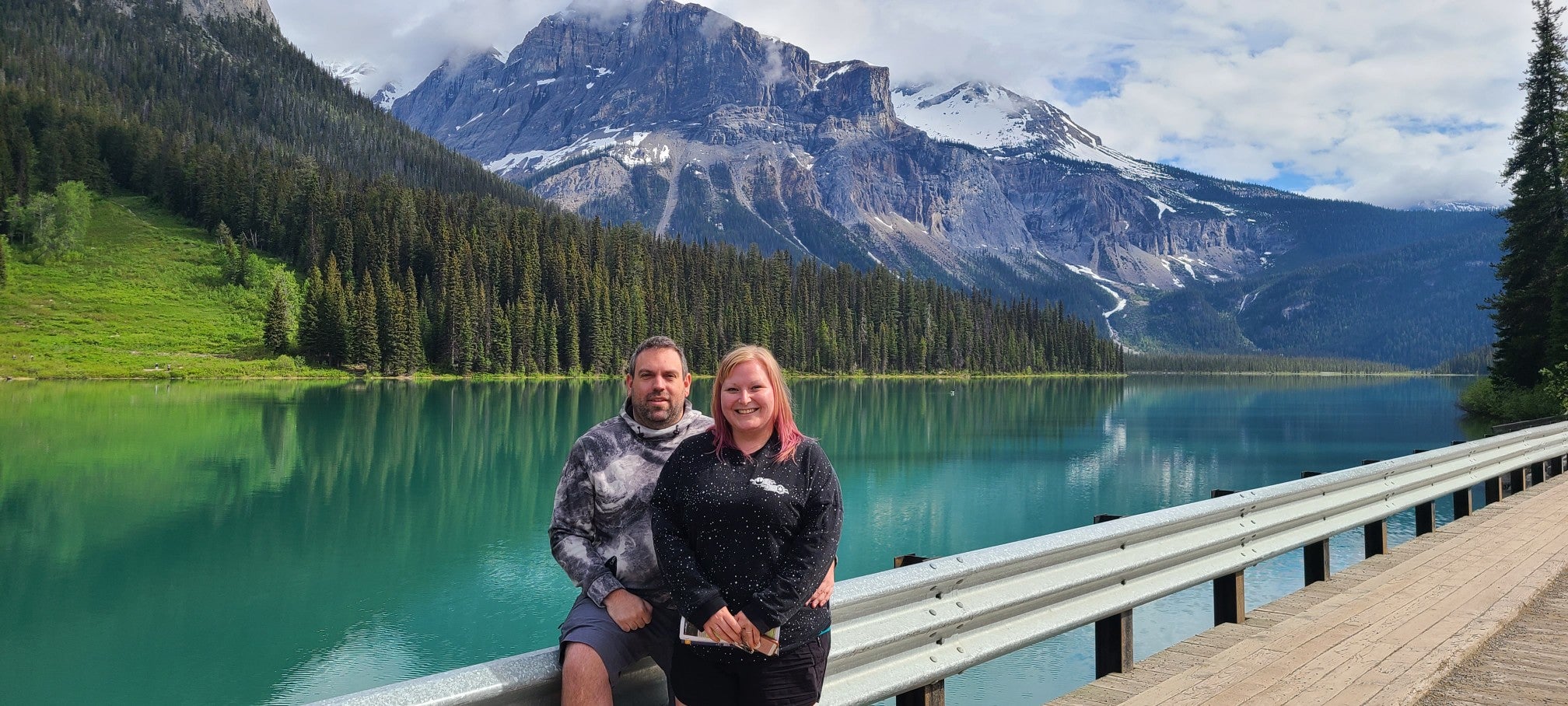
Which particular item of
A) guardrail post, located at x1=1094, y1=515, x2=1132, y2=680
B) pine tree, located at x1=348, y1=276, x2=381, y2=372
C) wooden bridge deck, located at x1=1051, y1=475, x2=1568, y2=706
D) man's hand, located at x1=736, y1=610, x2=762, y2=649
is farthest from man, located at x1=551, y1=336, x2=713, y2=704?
pine tree, located at x1=348, y1=276, x2=381, y2=372

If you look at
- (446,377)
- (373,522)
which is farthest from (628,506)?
(446,377)

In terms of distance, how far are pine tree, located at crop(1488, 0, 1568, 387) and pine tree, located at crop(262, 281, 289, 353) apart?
90598 millimetres

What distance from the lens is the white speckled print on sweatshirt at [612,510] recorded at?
398cm

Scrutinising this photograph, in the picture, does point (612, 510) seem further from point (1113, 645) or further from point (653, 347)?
point (1113, 645)

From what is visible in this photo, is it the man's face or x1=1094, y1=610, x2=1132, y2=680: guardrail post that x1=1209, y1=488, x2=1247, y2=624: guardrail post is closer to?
x1=1094, y1=610, x2=1132, y2=680: guardrail post

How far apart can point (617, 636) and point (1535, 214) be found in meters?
51.5

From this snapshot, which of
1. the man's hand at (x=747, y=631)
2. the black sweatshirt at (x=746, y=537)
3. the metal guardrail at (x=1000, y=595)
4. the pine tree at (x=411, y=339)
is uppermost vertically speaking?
the pine tree at (x=411, y=339)

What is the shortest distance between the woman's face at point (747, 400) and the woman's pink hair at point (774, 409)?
0.06 ft

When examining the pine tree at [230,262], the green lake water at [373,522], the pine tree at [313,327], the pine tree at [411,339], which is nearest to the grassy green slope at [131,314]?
the pine tree at [230,262]

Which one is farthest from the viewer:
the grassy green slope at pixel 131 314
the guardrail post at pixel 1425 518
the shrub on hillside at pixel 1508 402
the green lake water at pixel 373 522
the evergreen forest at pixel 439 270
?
the evergreen forest at pixel 439 270

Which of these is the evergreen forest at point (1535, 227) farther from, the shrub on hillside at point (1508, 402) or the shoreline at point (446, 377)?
the shoreline at point (446, 377)

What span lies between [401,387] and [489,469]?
5655 cm

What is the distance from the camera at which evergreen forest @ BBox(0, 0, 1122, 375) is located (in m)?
102

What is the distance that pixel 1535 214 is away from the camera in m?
42.4
